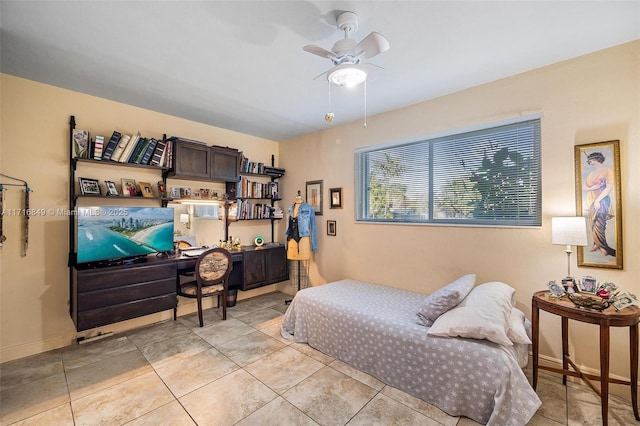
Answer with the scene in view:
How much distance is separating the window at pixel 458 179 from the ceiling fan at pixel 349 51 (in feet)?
5.33

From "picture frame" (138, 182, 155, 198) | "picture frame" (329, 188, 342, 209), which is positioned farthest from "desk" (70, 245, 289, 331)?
"picture frame" (329, 188, 342, 209)

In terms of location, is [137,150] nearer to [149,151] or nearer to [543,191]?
[149,151]

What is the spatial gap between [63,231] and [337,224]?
311 cm

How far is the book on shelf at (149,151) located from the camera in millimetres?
3066

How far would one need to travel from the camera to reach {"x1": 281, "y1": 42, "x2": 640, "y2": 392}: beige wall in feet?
6.53

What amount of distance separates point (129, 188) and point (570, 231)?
4168mm

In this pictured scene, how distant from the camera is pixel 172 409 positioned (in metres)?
1.84

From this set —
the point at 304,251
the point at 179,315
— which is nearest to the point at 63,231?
the point at 179,315

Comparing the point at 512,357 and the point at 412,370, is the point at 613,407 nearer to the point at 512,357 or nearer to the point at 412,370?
the point at 512,357

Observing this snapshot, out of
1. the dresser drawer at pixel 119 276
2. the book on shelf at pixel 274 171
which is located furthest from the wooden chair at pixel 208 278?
the book on shelf at pixel 274 171

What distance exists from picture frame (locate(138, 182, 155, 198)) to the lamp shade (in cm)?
398

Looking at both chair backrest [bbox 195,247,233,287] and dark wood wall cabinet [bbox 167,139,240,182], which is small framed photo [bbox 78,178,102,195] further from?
chair backrest [bbox 195,247,233,287]

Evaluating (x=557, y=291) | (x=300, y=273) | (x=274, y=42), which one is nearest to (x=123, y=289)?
(x=300, y=273)

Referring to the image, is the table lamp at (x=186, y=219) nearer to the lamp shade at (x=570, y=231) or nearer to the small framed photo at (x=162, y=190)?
the small framed photo at (x=162, y=190)
